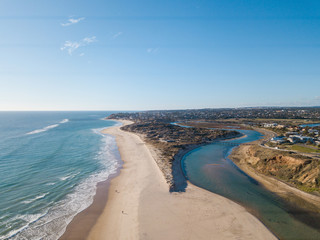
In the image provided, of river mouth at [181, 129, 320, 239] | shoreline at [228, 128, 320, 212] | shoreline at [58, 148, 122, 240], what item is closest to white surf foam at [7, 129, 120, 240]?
shoreline at [58, 148, 122, 240]

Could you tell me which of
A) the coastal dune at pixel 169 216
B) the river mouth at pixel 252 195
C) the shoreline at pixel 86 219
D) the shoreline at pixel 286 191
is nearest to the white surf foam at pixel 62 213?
the shoreline at pixel 86 219

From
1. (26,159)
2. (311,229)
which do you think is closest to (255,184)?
(311,229)

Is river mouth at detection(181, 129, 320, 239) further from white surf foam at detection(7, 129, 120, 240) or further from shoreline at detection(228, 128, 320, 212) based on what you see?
white surf foam at detection(7, 129, 120, 240)

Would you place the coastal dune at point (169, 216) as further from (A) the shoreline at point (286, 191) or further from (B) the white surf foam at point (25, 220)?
(A) the shoreline at point (286, 191)

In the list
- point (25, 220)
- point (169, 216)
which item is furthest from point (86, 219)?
point (169, 216)

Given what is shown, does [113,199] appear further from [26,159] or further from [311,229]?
[26,159]

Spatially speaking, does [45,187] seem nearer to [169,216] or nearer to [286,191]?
[169,216]
